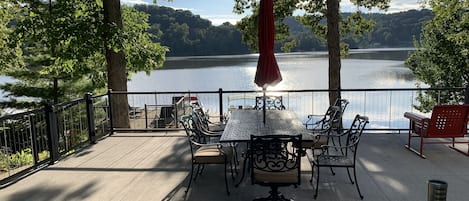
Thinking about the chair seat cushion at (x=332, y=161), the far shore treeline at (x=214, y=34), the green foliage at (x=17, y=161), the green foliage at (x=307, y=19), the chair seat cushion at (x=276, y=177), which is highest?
the far shore treeline at (x=214, y=34)

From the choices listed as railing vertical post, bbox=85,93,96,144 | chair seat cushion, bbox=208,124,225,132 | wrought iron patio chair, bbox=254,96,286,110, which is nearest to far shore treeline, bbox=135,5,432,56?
railing vertical post, bbox=85,93,96,144

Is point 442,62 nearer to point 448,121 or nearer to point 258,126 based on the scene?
point 448,121

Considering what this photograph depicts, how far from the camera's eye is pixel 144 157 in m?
5.29

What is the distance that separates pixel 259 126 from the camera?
4105 millimetres

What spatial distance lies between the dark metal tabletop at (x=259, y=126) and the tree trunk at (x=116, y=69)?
476cm

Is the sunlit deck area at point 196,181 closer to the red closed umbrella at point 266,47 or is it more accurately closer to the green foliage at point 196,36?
Result: the red closed umbrella at point 266,47

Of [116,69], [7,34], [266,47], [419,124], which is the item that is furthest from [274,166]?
[7,34]

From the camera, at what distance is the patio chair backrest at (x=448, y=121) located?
479 centimetres

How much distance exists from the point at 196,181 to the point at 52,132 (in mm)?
2542

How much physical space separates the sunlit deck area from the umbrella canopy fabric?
4.24 ft

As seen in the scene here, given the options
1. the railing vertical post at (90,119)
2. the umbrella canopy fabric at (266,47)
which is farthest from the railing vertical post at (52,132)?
the umbrella canopy fabric at (266,47)

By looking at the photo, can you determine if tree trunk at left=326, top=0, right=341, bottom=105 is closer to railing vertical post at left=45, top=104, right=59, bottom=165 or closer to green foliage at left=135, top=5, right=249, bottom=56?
railing vertical post at left=45, top=104, right=59, bottom=165

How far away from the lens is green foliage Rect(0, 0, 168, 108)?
857 centimetres

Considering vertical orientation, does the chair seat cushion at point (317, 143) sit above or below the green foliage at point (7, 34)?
below
